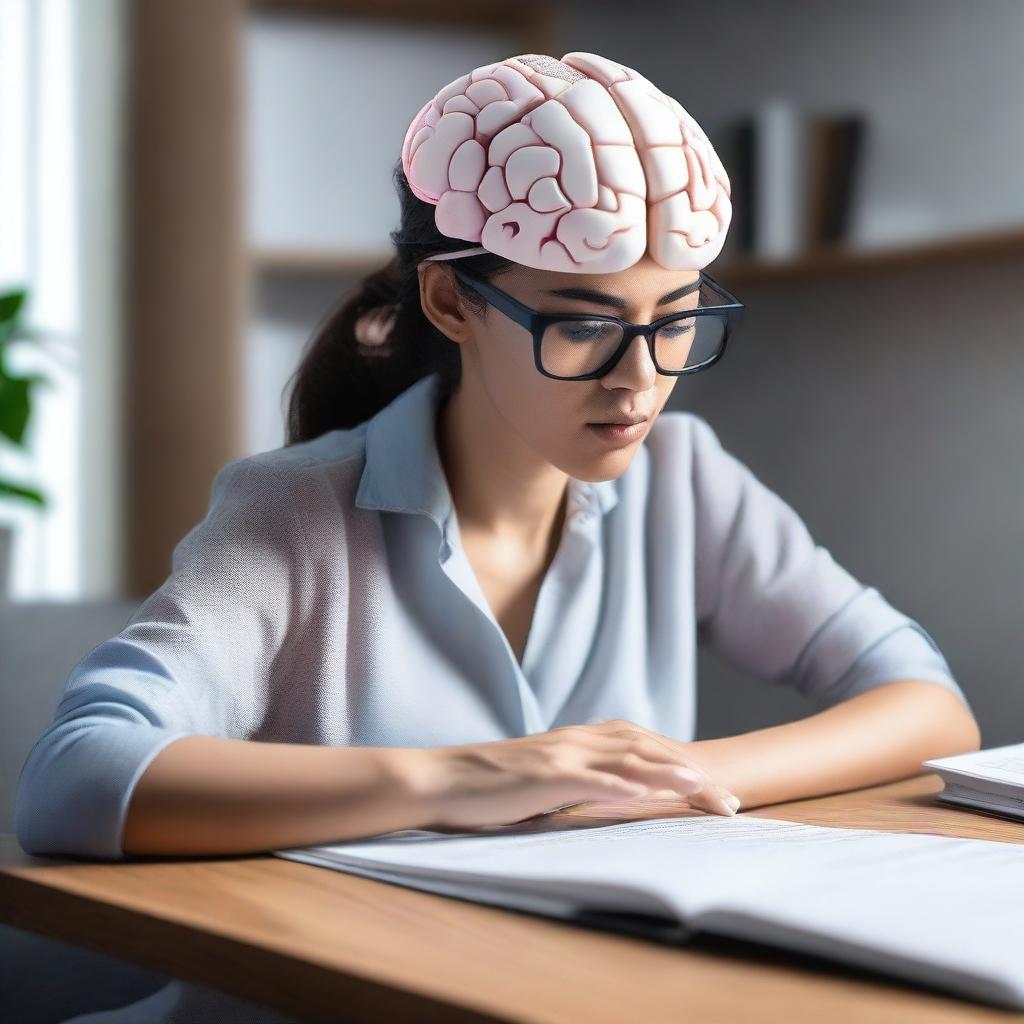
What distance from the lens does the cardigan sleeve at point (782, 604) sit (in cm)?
146

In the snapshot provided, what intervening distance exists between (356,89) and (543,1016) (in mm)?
3050

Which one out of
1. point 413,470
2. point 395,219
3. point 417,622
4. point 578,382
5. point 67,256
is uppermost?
point 395,219

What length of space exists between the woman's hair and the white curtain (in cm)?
212

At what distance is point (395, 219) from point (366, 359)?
6.47 feet

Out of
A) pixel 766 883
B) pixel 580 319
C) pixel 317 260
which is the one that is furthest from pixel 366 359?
pixel 317 260

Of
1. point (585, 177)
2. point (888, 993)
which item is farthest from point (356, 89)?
point (888, 993)

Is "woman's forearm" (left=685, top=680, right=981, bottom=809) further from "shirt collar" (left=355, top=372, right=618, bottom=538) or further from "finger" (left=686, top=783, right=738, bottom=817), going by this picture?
"shirt collar" (left=355, top=372, right=618, bottom=538)

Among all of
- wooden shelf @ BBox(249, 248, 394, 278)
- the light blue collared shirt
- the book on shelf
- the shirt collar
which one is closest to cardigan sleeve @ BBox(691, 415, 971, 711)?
the light blue collared shirt

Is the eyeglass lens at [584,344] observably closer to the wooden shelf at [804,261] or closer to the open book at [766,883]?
the open book at [766,883]

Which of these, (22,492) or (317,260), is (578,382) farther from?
(317,260)

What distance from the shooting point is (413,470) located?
4.44 ft

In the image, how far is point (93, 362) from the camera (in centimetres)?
367

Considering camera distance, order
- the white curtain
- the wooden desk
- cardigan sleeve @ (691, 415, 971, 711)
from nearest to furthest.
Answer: the wooden desk → cardigan sleeve @ (691, 415, 971, 711) → the white curtain

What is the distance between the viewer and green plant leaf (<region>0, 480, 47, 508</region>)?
8.89 ft
